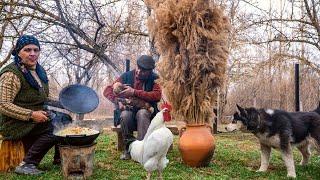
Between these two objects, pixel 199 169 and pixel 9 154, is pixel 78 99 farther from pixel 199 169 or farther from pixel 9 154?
pixel 199 169

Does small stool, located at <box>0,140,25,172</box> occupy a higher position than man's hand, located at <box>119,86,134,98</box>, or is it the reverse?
man's hand, located at <box>119,86,134,98</box>

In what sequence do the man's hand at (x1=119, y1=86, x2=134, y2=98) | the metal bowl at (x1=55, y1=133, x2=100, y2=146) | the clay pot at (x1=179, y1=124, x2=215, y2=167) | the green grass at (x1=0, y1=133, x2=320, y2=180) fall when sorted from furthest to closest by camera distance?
the man's hand at (x1=119, y1=86, x2=134, y2=98), the clay pot at (x1=179, y1=124, x2=215, y2=167), the green grass at (x1=0, y1=133, x2=320, y2=180), the metal bowl at (x1=55, y1=133, x2=100, y2=146)

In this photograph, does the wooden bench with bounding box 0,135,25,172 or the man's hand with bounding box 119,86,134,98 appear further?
the man's hand with bounding box 119,86,134,98

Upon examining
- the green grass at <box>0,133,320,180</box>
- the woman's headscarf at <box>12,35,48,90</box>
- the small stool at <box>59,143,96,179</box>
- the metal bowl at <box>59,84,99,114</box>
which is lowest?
the green grass at <box>0,133,320,180</box>

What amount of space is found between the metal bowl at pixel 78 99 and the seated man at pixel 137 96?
1.97ft

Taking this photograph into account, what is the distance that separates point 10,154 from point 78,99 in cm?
119

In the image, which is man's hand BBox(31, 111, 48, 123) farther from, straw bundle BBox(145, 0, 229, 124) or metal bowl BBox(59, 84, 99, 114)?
straw bundle BBox(145, 0, 229, 124)

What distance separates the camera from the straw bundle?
17.8 feet

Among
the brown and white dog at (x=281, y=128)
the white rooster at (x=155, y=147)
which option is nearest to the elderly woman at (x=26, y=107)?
the white rooster at (x=155, y=147)

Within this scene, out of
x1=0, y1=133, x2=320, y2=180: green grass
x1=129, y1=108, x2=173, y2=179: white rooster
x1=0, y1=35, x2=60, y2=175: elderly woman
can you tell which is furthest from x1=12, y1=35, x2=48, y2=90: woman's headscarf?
x1=129, y1=108, x2=173, y2=179: white rooster

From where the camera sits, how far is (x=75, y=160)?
174 inches

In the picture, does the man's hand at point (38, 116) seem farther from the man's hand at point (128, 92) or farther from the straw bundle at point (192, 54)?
the straw bundle at point (192, 54)

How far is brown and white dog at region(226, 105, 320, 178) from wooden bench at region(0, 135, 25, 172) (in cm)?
317

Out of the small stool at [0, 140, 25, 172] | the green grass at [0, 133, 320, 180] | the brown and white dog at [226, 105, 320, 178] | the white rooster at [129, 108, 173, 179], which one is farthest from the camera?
the brown and white dog at [226, 105, 320, 178]
